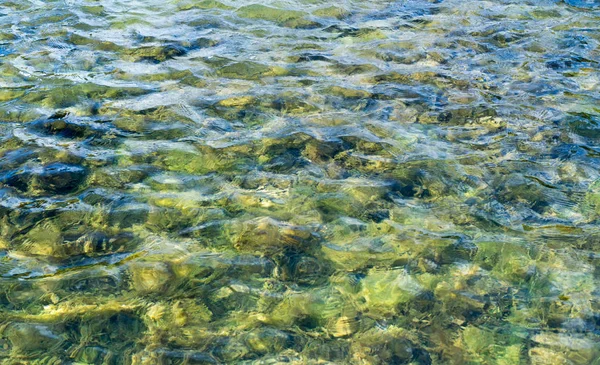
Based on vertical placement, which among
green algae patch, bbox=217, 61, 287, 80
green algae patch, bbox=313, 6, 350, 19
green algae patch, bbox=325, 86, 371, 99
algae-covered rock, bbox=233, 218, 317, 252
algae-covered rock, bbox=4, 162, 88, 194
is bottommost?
algae-covered rock, bbox=233, 218, 317, 252

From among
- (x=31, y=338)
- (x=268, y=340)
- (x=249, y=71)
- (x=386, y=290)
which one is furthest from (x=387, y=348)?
(x=249, y=71)

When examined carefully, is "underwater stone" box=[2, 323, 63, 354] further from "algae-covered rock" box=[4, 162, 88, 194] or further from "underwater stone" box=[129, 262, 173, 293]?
"algae-covered rock" box=[4, 162, 88, 194]

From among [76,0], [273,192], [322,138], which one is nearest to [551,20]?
[322,138]

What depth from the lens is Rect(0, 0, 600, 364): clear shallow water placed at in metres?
3.43

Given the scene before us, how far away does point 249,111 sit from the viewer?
604 cm

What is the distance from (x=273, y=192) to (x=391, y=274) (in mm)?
1295

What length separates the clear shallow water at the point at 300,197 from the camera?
3434 mm

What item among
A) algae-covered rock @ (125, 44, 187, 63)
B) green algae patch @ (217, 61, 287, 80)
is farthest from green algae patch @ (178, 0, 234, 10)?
green algae patch @ (217, 61, 287, 80)

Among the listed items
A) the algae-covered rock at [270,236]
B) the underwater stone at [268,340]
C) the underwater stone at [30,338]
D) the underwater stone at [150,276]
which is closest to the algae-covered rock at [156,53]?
the algae-covered rock at [270,236]

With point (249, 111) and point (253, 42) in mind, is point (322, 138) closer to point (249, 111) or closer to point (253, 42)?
point (249, 111)

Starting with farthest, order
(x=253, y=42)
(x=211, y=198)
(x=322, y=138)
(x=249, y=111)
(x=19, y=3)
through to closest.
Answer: (x=19, y=3) → (x=253, y=42) → (x=249, y=111) → (x=322, y=138) → (x=211, y=198)

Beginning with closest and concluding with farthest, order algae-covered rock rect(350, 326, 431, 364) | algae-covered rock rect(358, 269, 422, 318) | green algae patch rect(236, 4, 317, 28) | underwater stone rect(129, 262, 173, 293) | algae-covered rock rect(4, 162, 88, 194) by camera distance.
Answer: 1. algae-covered rock rect(350, 326, 431, 364)
2. algae-covered rock rect(358, 269, 422, 318)
3. underwater stone rect(129, 262, 173, 293)
4. algae-covered rock rect(4, 162, 88, 194)
5. green algae patch rect(236, 4, 317, 28)

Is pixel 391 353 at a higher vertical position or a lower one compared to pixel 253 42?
lower

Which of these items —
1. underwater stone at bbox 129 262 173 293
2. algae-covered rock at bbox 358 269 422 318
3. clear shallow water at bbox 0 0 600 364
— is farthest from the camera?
underwater stone at bbox 129 262 173 293
